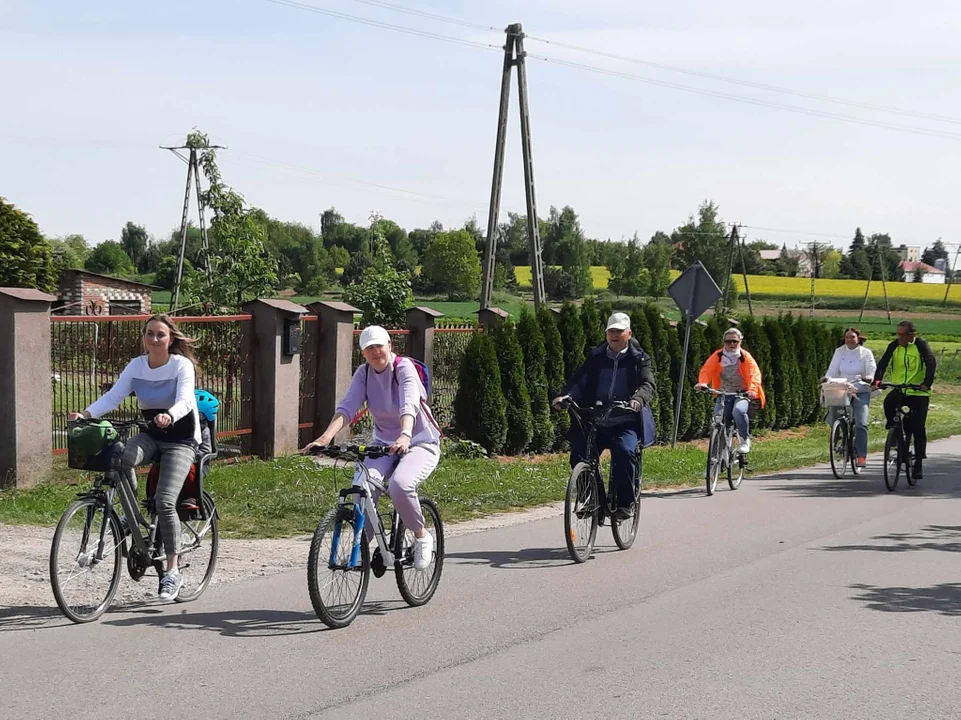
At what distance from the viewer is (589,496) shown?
30.6 feet

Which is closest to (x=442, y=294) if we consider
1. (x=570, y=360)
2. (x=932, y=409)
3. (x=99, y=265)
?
(x=99, y=265)

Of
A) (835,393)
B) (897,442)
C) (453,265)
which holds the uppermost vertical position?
(453,265)

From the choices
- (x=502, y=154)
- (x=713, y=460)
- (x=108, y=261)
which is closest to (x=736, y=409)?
(x=713, y=460)

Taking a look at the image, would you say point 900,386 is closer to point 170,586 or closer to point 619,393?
point 619,393

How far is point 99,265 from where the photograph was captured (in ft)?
428

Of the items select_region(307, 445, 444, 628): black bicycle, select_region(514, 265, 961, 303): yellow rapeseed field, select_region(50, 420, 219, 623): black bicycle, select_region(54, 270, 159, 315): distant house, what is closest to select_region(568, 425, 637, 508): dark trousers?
select_region(307, 445, 444, 628): black bicycle

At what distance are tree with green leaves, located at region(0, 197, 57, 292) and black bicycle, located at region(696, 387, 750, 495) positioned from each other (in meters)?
30.7

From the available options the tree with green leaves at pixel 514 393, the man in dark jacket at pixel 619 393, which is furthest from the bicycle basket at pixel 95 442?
the tree with green leaves at pixel 514 393

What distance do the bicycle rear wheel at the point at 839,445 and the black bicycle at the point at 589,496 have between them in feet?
22.5

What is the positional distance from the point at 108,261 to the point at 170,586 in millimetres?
129036

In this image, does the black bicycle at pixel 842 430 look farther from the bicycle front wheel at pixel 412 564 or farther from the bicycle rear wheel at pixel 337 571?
the bicycle rear wheel at pixel 337 571

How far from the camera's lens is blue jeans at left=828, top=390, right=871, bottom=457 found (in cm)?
1580

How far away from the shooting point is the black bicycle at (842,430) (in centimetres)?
1560

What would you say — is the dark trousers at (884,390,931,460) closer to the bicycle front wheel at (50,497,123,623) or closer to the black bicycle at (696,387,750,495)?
the black bicycle at (696,387,750,495)
